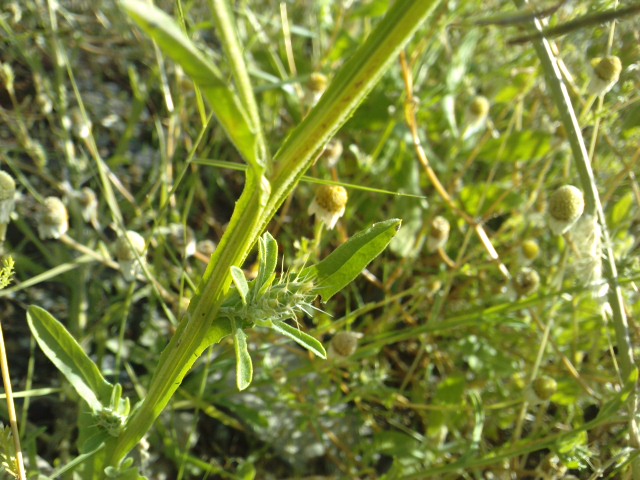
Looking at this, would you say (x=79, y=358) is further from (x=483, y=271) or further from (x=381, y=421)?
(x=483, y=271)

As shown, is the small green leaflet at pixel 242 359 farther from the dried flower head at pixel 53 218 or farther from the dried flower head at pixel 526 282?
the dried flower head at pixel 526 282

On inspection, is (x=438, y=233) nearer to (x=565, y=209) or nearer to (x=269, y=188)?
(x=565, y=209)

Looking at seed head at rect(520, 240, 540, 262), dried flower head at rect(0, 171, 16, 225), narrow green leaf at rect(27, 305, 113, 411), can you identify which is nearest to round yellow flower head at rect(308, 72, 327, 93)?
seed head at rect(520, 240, 540, 262)

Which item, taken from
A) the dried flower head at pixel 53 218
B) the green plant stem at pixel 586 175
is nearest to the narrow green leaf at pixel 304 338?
the green plant stem at pixel 586 175

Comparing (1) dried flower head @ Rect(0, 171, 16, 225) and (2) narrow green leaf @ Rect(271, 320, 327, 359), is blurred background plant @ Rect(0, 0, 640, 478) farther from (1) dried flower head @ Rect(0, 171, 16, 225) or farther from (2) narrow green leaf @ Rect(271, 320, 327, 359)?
(2) narrow green leaf @ Rect(271, 320, 327, 359)

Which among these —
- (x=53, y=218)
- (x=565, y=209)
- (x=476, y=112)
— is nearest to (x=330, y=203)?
(x=565, y=209)
